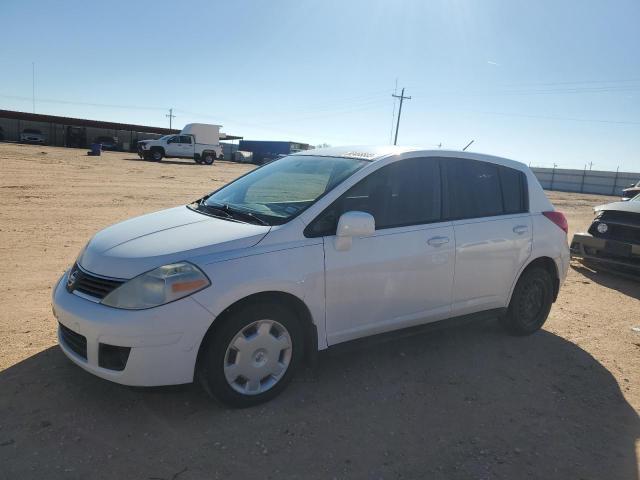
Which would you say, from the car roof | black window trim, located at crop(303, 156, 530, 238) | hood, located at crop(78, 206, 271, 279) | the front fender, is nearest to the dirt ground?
the front fender

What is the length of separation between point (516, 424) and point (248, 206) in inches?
99.4

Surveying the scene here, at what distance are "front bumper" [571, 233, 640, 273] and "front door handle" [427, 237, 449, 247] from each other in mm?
4868

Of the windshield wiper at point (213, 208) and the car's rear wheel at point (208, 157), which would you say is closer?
the windshield wiper at point (213, 208)

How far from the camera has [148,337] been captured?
9.32 ft

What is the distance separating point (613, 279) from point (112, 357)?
7.89 meters

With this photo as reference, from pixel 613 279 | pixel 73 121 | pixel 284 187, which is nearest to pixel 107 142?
pixel 73 121

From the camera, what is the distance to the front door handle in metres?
3.95

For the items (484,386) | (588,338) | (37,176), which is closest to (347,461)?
(484,386)

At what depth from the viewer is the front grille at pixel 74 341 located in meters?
3.01

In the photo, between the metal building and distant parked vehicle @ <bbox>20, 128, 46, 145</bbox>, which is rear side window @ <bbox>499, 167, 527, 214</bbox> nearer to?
the metal building

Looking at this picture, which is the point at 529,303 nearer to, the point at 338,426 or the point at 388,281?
the point at 388,281

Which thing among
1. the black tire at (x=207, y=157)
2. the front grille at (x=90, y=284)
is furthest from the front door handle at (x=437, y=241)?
the black tire at (x=207, y=157)

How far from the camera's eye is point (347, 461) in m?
2.85

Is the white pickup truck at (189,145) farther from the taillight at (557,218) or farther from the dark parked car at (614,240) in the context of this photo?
the taillight at (557,218)
